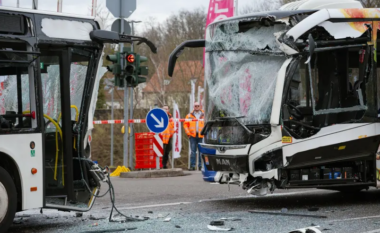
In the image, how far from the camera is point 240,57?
11453 mm

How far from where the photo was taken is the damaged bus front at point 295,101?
36.0 ft

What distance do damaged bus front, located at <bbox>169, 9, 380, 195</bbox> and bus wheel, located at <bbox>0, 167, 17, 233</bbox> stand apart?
3935 millimetres

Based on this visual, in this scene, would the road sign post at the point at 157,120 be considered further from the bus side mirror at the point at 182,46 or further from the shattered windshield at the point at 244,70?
the shattered windshield at the point at 244,70

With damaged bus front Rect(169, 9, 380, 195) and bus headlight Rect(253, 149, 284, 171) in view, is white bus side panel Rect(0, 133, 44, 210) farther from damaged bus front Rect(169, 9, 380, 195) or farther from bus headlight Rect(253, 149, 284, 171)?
bus headlight Rect(253, 149, 284, 171)

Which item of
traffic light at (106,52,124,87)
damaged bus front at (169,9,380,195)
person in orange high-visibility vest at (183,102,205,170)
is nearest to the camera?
damaged bus front at (169,9,380,195)

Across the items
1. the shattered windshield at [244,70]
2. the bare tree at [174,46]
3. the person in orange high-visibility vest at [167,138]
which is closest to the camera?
the shattered windshield at [244,70]

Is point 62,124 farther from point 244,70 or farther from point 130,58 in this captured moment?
point 130,58

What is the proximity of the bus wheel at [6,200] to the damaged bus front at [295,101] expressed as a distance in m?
3.93

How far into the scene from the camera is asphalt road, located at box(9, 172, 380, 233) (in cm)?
934

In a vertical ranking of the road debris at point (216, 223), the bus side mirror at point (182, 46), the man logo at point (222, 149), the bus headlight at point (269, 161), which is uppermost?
the bus side mirror at point (182, 46)

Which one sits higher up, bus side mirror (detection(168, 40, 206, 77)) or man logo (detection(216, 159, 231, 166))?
bus side mirror (detection(168, 40, 206, 77))

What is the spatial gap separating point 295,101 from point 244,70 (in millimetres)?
964

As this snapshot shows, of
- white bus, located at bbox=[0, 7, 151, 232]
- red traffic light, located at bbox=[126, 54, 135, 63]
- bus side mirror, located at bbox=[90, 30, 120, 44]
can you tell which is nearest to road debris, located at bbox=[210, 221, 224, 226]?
white bus, located at bbox=[0, 7, 151, 232]

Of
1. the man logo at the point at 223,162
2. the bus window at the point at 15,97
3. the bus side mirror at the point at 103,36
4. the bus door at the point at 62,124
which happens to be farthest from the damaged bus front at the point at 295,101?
the bus window at the point at 15,97
